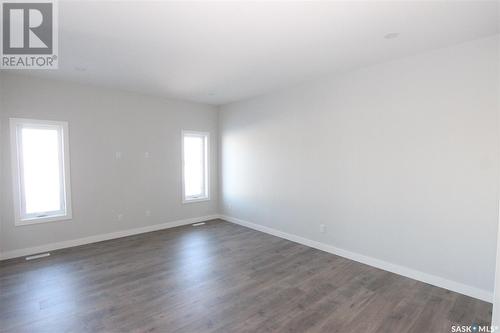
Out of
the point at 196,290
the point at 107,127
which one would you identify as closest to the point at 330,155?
the point at 196,290

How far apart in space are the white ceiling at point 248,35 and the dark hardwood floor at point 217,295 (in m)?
2.81

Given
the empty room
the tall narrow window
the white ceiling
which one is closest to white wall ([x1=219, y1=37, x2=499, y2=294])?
the empty room

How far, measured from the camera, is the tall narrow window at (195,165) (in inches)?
229

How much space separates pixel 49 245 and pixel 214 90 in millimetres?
3878

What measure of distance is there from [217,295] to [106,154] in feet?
11.2

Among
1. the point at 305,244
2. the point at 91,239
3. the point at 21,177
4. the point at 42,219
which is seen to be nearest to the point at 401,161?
the point at 305,244

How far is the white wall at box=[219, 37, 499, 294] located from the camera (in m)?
2.70

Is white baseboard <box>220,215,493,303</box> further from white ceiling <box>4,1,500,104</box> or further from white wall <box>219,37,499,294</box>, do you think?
white ceiling <box>4,1,500,104</box>

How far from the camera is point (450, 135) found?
9.41ft

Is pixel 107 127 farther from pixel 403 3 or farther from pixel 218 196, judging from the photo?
pixel 403 3

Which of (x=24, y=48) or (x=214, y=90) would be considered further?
(x=214, y=90)

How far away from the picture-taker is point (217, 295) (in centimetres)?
279

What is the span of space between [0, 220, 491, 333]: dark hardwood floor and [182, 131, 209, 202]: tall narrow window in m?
2.04

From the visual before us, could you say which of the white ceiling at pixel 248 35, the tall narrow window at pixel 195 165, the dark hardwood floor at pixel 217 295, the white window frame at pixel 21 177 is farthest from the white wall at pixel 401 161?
the white window frame at pixel 21 177
